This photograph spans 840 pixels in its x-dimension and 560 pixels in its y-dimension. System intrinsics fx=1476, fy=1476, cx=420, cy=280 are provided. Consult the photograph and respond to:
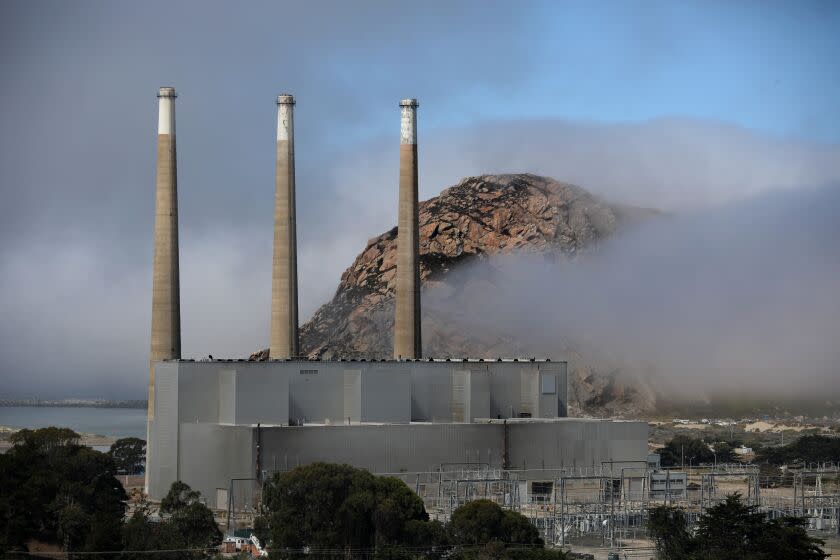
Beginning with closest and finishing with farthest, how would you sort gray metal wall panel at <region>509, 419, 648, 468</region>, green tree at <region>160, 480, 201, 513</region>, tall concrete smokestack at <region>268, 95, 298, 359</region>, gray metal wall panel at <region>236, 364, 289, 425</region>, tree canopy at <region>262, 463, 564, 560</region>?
tree canopy at <region>262, 463, 564, 560</region>, green tree at <region>160, 480, 201, 513</region>, gray metal wall panel at <region>236, 364, 289, 425</region>, gray metal wall panel at <region>509, 419, 648, 468</region>, tall concrete smokestack at <region>268, 95, 298, 359</region>

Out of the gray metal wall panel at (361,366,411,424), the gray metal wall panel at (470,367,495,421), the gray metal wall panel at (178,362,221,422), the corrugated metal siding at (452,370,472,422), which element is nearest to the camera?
the gray metal wall panel at (178,362,221,422)

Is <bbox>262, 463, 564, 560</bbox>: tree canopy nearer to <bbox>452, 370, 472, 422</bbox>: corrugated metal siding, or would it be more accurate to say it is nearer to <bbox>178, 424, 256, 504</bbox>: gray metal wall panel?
<bbox>178, 424, 256, 504</bbox>: gray metal wall panel

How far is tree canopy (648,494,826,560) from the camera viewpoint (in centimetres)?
5022

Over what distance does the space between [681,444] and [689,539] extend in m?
45.9

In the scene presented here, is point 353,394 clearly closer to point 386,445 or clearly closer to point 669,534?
point 386,445

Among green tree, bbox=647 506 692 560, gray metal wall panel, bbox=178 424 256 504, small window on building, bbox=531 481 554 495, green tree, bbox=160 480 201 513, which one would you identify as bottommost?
green tree, bbox=647 506 692 560

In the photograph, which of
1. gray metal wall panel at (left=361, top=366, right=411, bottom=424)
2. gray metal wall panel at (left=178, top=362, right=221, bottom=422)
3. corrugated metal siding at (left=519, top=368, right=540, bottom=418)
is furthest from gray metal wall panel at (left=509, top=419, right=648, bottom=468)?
gray metal wall panel at (left=178, top=362, right=221, bottom=422)

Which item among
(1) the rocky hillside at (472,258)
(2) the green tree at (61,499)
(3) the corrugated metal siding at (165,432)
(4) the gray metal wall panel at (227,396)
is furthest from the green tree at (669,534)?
(1) the rocky hillside at (472,258)

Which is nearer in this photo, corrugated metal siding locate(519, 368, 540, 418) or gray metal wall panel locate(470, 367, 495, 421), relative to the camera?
gray metal wall panel locate(470, 367, 495, 421)

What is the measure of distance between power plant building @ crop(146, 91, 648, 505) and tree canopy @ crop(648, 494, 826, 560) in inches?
594

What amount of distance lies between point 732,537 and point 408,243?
34342 millimetres

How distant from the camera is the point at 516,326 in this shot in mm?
124875

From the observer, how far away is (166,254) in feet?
256

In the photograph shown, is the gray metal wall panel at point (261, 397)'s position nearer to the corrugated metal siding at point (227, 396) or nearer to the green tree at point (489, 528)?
the corrugated metal siding at point (227, 396)
